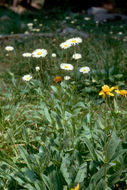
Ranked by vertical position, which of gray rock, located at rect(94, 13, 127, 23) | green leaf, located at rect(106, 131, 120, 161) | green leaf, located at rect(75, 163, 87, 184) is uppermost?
green leaf, located at rect(106, 131, 120, 161)

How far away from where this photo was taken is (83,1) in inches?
433


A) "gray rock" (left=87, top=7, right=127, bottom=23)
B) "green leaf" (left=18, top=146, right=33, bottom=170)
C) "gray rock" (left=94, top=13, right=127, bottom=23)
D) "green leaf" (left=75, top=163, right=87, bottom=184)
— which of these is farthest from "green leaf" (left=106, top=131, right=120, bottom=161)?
"gray rock" (left=94, top=13, right=127, bottom=23)

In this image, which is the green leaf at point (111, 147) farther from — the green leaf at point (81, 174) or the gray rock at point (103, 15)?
the gray rock at point (103, 15)

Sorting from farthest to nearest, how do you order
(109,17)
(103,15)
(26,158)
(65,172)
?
(103,15) → (109,17) → (26,158) → (65,172)

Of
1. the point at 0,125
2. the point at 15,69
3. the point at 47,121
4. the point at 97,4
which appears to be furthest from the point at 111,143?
the point at 97,4

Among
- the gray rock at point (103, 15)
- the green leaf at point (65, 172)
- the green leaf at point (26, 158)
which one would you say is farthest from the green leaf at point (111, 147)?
the gray rock at point (103, 15)

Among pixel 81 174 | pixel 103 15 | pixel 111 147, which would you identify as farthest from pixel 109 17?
pixel 81 174

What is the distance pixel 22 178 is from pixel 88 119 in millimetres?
666

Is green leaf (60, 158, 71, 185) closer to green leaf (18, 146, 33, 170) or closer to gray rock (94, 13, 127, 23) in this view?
green leaf (18, 146, 33, 170)

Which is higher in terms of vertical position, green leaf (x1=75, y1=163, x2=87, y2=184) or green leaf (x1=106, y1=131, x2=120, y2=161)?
green leaf (x1=106, y1=131, x2=120, y2=161)

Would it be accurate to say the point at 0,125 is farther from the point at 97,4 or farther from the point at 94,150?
the point at 97,4

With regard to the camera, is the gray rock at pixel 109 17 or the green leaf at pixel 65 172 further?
the gray rock at pixel 109 17

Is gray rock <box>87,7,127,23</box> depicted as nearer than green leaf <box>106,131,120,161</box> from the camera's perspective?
No

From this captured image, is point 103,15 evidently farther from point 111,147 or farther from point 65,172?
point 65,172
